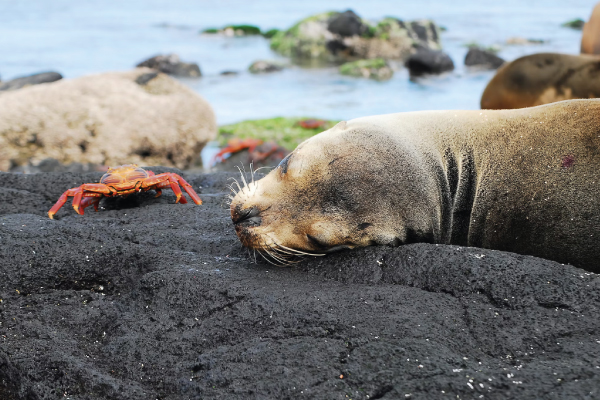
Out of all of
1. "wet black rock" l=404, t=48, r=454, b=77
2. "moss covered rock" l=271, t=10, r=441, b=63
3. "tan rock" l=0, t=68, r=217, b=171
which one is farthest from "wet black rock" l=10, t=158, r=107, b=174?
"moss covered rock" l=271, t=10, r=441, b=63

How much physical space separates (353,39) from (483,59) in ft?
17.2

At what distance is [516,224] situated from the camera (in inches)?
134

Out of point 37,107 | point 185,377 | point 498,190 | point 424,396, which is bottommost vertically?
point 37,107

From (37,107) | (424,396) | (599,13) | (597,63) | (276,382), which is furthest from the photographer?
(599,13)

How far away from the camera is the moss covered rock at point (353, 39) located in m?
24.1

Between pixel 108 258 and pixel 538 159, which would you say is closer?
pixel 108 258

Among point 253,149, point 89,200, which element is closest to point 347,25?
point 253,149

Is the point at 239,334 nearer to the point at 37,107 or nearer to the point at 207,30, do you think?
the point at 37,107

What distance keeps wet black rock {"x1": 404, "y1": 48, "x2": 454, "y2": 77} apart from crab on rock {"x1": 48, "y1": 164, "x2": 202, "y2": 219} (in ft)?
55.9

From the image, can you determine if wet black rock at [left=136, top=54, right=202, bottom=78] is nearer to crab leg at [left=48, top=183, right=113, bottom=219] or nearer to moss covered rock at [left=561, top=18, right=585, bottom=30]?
crab leg at [left=48, top=183, right=113, bottom=219]

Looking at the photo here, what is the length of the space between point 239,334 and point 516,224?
166 centimetres

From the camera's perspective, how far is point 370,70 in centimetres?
2017

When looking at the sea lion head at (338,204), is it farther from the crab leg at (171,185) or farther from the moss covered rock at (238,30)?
the moss covered rock at (238,30)

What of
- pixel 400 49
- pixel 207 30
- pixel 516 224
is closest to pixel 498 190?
pixel 516 224
